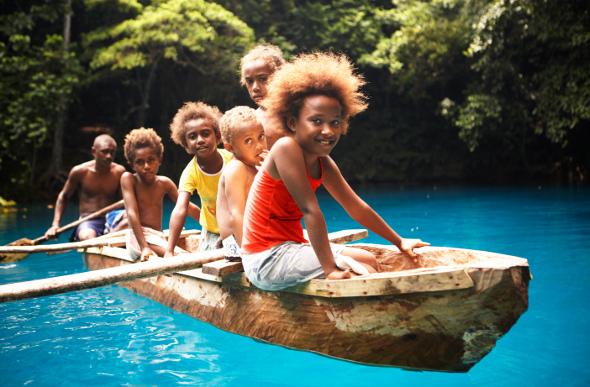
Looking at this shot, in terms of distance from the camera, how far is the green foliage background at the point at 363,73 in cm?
1112

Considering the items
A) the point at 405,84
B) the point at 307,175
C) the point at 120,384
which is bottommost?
the point at 120,384

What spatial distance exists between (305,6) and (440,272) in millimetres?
15961

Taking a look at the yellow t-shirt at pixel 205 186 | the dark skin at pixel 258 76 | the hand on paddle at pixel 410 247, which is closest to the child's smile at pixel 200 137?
the yellow t-shirt at pixel 205 186

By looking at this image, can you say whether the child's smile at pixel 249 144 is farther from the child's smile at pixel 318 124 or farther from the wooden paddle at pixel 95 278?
the wooden paddle at pixel 95 278

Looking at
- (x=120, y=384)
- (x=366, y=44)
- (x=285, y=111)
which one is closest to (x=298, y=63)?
(x=285, y=111)

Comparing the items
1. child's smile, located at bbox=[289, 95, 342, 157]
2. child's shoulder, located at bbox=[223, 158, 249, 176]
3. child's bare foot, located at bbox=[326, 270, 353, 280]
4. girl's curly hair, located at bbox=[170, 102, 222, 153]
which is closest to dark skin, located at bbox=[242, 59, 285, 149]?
girl's curly hair, located at bbox=[170, 102, 222, 153]

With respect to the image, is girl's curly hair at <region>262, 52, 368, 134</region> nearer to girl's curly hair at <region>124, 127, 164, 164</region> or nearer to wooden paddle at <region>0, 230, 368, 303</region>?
wooden paddle at <region>0, 230, 368, 303</region>

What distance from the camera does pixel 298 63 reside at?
258 centimetres

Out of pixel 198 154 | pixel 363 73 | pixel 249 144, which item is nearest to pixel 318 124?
pixel 249 144

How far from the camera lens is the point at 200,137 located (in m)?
3.64

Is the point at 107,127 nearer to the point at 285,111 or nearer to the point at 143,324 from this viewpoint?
the point at 143,324

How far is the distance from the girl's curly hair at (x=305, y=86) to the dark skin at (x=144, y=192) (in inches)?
75.0

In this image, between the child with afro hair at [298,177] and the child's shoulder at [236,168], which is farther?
the child's shoulder at [236,168]

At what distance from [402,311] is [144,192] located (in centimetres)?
286
